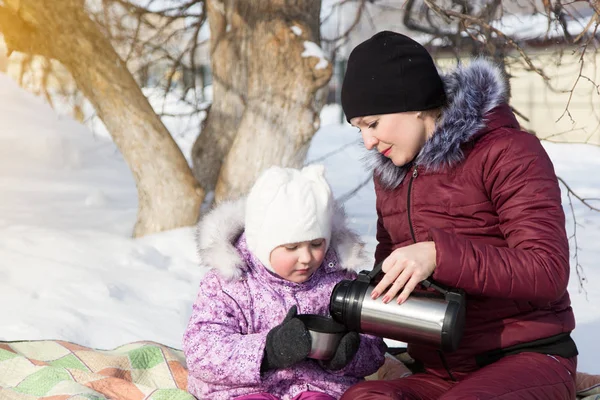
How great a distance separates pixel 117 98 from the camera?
454cm

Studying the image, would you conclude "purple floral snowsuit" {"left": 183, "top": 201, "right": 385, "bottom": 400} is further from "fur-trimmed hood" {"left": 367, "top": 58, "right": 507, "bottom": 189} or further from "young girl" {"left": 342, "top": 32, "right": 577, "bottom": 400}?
"fur-trimmed hood" {"left": 367, "top": 58, "right": 507, "bottom": 189}

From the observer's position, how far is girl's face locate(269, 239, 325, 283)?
1.96 metres

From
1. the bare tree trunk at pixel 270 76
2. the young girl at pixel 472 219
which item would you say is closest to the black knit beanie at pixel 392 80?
the young girl at pixel 472 219

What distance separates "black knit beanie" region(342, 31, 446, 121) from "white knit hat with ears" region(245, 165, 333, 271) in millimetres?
221

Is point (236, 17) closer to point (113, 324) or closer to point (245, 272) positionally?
point (113, 324)

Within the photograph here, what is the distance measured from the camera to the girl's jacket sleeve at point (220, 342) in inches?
75.5

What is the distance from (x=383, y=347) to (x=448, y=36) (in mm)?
3049

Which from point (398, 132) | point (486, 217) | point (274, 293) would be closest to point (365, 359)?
point (274, 293)

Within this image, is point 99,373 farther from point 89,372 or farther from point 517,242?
point 517,242

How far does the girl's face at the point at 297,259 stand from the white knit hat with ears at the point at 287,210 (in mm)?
23

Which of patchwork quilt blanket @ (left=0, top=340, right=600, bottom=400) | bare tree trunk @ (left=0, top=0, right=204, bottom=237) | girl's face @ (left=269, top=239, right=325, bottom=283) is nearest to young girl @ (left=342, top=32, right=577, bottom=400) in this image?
girl's face @ (left=269, top=239, right=325, bottom=283)

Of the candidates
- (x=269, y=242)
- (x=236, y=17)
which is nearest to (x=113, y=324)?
(x=269, y=242)

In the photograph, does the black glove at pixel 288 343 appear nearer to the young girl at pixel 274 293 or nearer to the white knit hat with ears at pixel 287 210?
the young girl at pixel 274 293

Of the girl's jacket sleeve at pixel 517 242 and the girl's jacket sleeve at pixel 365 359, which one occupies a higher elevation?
the girl's jacket sleeve at pixel 517 242
